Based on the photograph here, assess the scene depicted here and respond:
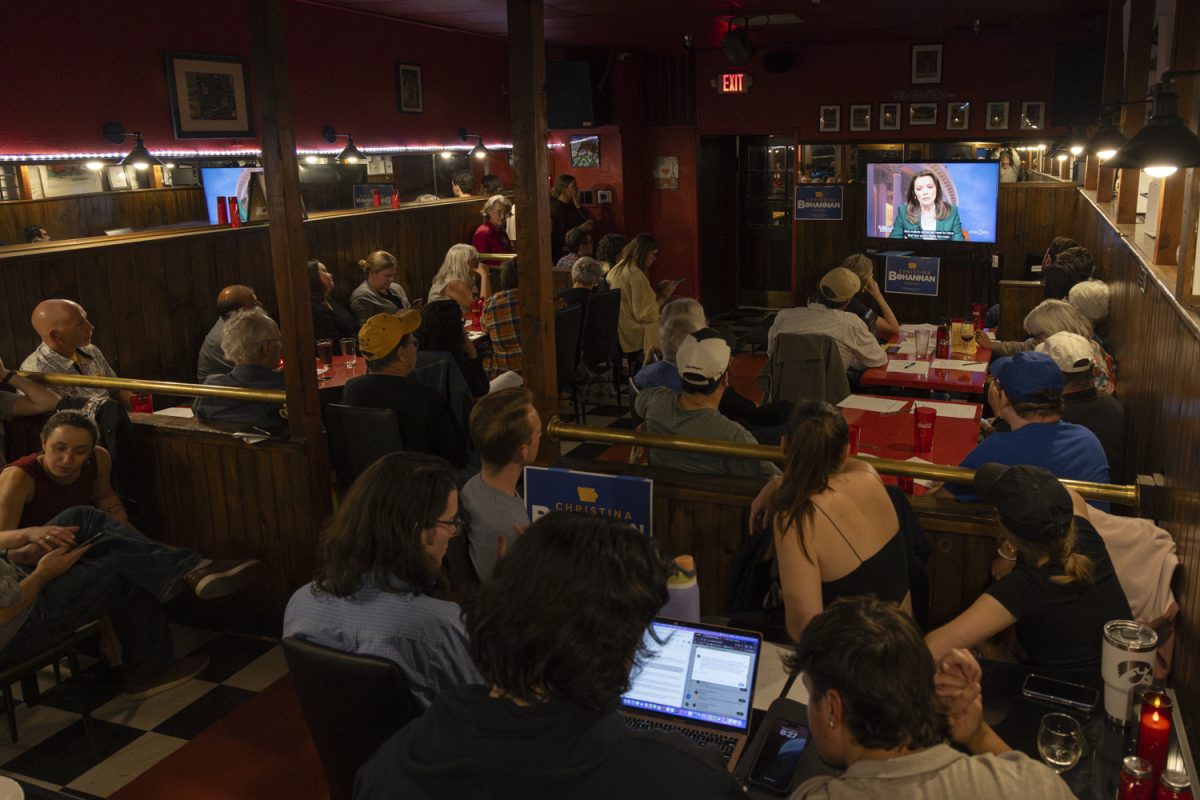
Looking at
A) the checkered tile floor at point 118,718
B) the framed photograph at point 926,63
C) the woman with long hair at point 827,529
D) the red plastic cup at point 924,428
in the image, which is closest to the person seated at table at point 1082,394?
the red plastic cup at point 924,428

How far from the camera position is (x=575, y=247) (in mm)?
9969

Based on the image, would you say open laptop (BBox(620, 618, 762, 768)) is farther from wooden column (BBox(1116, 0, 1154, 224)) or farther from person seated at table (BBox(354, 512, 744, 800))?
wooden column (BBox(1116, 0, 1154, 224))

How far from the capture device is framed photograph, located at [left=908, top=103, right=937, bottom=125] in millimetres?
10406

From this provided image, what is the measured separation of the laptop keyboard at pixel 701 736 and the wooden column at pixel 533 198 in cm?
170

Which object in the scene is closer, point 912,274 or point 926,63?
point 912,274

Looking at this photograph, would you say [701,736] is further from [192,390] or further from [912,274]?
[912,274]

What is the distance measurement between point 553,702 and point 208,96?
24.3ft

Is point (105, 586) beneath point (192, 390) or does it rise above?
beneath

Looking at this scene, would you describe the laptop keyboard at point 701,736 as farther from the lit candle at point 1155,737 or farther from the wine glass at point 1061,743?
the lit candle at point 1155,737

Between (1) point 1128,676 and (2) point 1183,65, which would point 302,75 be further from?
(1) point 1128,676

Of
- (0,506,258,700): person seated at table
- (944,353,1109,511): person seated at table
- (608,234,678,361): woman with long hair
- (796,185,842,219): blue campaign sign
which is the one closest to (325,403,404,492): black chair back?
(0,506,258,700): person seated at table

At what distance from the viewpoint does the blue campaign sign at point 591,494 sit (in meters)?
3.15

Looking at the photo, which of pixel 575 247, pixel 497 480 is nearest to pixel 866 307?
pixel 575 247

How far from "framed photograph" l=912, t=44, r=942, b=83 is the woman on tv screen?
1.16m
